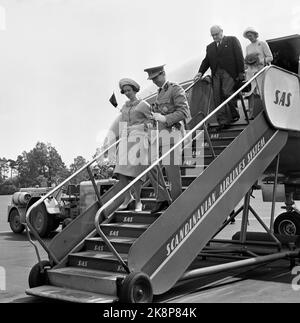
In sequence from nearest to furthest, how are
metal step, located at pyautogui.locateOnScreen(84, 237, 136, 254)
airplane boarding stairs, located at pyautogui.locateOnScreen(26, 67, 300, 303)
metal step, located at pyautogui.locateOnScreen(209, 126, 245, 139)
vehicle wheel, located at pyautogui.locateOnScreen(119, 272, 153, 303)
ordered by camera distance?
vehicle wheel, located at pyautogui.locateOnScreen(119, 272, 153, 303), airplane boarding stairs, located at pyautogui.locateOnScreen(26, 67, 300, 303), metal step, located at pyautogui.locateOnScreen(84, 237, 136, 254), metal step, located at pyautogui.locateOnScreen(209, 126, 245, 139)

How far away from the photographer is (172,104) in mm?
6086

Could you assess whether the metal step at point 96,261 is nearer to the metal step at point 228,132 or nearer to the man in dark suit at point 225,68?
the metal step at point 228,132

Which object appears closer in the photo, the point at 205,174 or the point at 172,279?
the point at 172,279

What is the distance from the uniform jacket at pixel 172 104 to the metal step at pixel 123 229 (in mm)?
1228

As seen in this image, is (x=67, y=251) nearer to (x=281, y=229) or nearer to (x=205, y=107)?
(x=205, y=107)

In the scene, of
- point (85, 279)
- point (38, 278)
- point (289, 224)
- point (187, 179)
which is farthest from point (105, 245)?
point (289, 224)

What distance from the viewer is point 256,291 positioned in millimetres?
5945

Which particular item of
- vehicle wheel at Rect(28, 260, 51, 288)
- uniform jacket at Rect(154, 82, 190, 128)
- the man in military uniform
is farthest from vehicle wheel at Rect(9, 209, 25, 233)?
uniform jacket at Rect(154, 82, 190, 128)

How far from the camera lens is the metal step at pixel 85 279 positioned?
502 cm

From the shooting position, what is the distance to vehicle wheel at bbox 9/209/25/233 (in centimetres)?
1430

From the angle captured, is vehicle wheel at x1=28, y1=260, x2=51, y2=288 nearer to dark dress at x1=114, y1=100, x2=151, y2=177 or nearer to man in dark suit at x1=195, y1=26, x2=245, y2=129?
dark dress at x1=114, y1=100, x2=151, y2=177

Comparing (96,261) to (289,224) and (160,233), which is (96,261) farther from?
(289,224)
